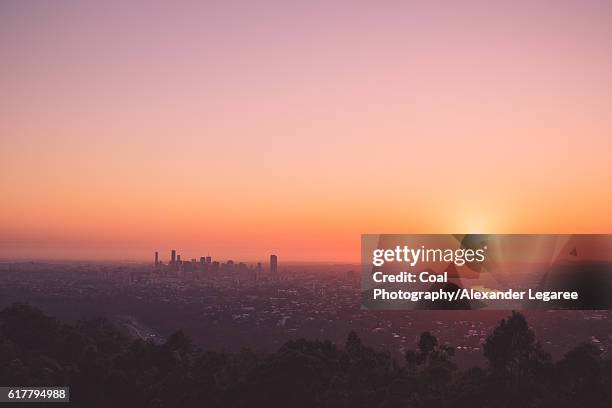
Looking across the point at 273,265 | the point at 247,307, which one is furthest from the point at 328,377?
the point at 273,265

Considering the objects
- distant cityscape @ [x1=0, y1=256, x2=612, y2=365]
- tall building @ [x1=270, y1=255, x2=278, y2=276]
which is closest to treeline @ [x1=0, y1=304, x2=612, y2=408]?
distant cityscape @ [x1=0, y1=256, x2=612, y2=365]

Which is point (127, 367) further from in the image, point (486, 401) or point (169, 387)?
point (486, 401)

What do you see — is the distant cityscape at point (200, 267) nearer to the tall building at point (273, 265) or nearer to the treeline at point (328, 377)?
the tall building at point (273, 265)

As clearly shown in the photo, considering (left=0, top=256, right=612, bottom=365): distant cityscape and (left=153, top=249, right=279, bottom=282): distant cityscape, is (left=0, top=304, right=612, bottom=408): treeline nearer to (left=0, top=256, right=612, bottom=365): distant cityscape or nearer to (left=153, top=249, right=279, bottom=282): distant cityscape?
(left=0, top=256, right=612, bottom=365): distant cityscape

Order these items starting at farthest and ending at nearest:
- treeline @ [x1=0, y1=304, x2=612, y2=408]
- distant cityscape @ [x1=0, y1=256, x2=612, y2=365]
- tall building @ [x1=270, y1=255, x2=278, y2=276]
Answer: tall building @ [x1=270, y1=255, x2=278, y2=276]
distant cityscape @ [x1=0, y1=256, x2=612, y2=365]
treeline @ [x1=0, y1=304, x2=612, y2=408]

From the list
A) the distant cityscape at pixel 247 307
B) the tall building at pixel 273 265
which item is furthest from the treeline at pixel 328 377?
the tall building at pixel 273 265

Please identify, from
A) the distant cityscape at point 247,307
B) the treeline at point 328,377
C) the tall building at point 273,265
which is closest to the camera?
the treeline at point 328,377

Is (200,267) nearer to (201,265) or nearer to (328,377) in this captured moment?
(201,265)

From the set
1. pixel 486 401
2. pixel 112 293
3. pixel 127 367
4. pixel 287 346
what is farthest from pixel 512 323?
pixel 112 293
